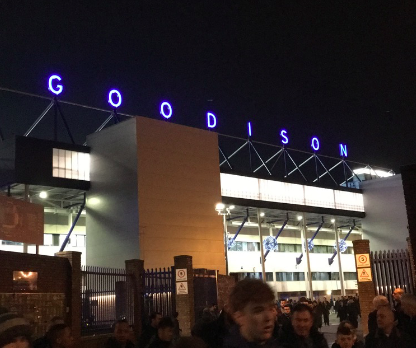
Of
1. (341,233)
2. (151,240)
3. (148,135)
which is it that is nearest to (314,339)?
(151,240)

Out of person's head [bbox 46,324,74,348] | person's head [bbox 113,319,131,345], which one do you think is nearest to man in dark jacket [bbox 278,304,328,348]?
person's head [bbox 113,319,131,345]

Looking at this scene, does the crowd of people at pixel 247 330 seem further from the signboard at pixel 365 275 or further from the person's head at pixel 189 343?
the signboard at pixel 365 275

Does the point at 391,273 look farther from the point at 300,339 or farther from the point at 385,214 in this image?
the point at 385,214

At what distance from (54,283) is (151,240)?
48.8 ft

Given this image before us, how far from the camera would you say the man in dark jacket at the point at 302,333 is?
19.1 ft

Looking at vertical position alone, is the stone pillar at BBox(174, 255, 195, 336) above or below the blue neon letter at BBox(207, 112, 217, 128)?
below

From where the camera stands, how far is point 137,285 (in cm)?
2294

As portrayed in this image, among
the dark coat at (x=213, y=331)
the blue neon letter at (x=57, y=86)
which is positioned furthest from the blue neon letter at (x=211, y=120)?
the dark coat at (x=213, y=331)

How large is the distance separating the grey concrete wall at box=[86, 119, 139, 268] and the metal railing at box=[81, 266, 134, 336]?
1005 cm

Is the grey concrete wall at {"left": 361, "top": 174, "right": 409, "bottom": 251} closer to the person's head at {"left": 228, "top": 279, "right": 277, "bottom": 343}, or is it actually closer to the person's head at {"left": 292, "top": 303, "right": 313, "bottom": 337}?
the person's head at {"left": 292, "top": 303, "right": 313, "bottom": 337}

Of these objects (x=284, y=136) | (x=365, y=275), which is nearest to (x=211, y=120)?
(x=284, y=136)

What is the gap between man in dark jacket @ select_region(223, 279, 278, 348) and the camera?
10.1 ft

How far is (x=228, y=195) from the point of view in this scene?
41.8 m

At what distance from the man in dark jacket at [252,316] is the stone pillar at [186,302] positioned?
66.7 ft
